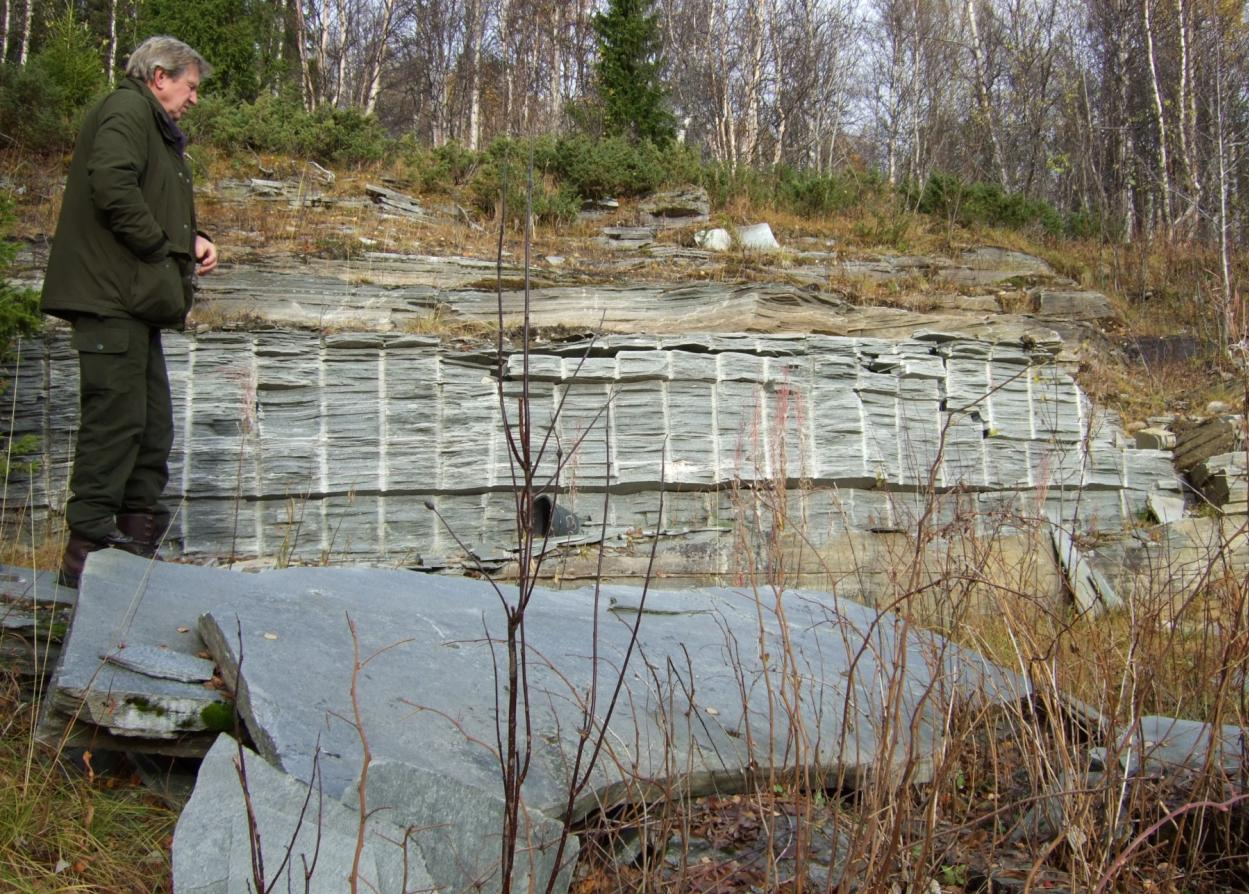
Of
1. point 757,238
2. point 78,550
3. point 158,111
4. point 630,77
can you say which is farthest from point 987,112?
point 78,550

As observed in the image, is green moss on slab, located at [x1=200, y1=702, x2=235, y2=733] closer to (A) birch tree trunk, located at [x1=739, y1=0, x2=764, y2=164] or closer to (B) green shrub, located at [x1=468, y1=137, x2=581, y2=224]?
(B) green shrub, located at [x1=468, y1=137, x2=581, y2=224]

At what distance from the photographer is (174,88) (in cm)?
388

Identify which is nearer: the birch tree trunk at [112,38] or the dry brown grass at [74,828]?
the dry brown grass at [74,828]

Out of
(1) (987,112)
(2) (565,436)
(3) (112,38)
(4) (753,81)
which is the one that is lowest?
(2) (565,436)

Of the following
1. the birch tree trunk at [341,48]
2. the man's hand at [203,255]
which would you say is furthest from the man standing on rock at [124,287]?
the birch tree trunk at [341,48]

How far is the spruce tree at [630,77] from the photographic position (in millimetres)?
15211

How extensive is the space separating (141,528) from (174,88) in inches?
70.8

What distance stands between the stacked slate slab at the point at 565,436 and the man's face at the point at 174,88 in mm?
2480

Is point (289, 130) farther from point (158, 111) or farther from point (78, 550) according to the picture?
point (78, 550)

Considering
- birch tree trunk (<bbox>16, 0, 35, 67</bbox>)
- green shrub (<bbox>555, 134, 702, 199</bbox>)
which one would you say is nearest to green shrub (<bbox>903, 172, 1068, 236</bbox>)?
green shrub (<bbox>555, 134, 702, 199</bbox>)

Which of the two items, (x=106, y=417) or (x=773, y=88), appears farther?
(x=773, y=88)

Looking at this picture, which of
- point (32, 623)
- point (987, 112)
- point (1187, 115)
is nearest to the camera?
point (32, 623)

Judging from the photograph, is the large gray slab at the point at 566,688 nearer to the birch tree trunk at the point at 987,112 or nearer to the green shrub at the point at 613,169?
the green shrub at the point at 613,169

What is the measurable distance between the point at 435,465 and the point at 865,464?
3245 millimetres
